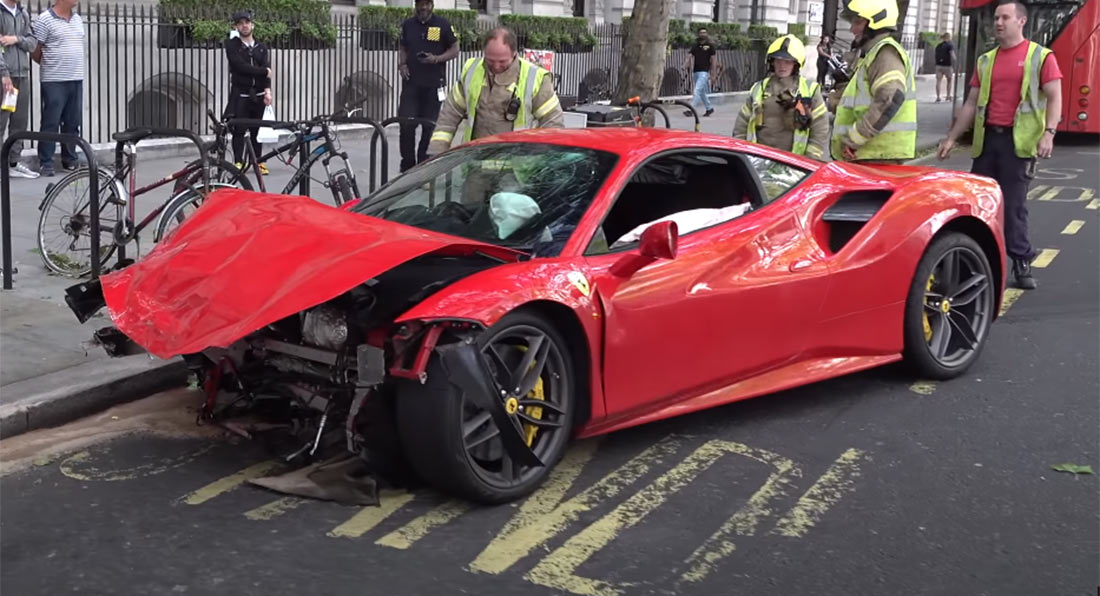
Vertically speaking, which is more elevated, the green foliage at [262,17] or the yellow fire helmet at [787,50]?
the green foliage at [262,17]

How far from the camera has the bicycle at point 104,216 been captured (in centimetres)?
781

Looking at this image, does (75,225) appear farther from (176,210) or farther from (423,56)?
(423,56)

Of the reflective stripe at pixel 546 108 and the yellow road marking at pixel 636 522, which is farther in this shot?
the reflective stripe at pixel 546 108

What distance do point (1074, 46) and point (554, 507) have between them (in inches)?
704

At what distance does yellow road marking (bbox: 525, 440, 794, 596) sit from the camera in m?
3.79

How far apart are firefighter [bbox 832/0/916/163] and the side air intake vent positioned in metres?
1.94

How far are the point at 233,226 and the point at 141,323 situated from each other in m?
0.59

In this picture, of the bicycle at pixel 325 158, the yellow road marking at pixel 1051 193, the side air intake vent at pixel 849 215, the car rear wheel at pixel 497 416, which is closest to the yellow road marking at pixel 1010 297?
the side air intake vent at pixel 849 215

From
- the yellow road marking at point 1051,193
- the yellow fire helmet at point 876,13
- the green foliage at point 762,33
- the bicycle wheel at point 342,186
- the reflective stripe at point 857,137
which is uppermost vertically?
the green foliage at point 762,33

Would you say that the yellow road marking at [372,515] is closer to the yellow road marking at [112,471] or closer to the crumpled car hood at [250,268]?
the crumpled car hood at [250,268]

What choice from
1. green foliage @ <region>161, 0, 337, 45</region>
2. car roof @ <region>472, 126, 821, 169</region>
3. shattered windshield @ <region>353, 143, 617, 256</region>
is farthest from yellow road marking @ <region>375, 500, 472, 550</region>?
green foliage @ <region>161, 0, 337, 45</region>

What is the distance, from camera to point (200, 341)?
4.20m

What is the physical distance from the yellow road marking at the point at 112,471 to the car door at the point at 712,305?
1.71m

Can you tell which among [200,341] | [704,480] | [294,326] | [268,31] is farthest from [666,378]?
[268,31]
